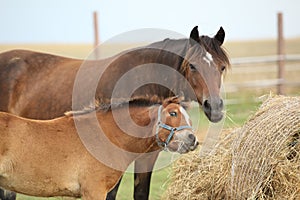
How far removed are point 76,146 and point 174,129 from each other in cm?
79

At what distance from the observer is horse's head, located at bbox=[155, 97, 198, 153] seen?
4430 millimetres

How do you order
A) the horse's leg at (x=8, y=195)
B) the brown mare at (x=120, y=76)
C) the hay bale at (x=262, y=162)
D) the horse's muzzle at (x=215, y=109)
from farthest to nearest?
1. the horse's leg at (x=8, y=195)
2. the brown mare at (x=120, y=76)
3. the horse's muzzle at (x=215, y=109)
4. the hay bale at (x=262, y=162)

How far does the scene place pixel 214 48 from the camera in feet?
16.8

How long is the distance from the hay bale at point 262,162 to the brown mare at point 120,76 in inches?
15.3

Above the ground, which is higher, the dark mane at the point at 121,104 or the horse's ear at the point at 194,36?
the horse's ear at the point at 194,36

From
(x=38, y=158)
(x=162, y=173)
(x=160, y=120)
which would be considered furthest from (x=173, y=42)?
(x=162, y=173)

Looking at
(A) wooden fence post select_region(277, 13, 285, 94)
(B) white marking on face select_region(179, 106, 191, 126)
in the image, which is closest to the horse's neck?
(B) white marking on face select_region(179, 106, 191, 126)

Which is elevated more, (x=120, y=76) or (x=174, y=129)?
(x=120, y=76)

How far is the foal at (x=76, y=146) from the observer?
4277mm

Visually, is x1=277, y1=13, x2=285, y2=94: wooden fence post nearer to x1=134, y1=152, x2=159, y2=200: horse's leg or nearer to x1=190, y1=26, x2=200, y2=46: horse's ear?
x1=134, y1=152, x2=159, y2=200: horse's leg

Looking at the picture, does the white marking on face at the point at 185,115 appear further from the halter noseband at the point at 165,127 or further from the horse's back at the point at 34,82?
the horse's back at the point at 34,82

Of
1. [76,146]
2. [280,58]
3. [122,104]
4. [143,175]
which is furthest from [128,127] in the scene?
[280,58]

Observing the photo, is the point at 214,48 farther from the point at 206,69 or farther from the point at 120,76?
the point at 120,76

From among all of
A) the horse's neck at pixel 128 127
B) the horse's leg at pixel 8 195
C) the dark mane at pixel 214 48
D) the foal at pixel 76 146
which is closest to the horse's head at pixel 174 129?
the foal at pixel 76 146
